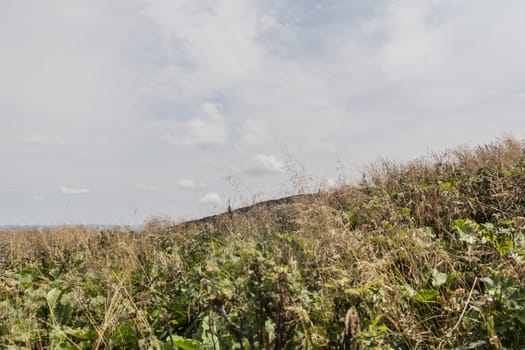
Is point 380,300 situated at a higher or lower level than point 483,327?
higher

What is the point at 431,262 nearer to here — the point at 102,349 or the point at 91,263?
the point at 102,349

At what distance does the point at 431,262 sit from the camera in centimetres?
302

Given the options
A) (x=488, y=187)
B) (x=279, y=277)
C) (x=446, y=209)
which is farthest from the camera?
(x=488, y=187)

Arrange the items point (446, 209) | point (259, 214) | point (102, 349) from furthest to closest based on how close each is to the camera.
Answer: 1. point (259, 214)
2. point (446, 209)
3. point (102, 349)

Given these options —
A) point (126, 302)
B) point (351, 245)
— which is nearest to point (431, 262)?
point (351, 245)

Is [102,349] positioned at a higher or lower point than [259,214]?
lower

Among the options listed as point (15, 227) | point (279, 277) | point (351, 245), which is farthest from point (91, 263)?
point (15, 227)

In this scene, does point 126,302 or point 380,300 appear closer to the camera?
point 380,300

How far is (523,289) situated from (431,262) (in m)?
0.74

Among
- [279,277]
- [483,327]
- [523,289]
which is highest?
[279,277]

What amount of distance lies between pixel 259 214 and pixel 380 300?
577 cm

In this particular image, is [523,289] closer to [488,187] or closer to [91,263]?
[488,187]

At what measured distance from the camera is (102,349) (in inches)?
99.6

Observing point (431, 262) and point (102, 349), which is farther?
point (431, 262)
